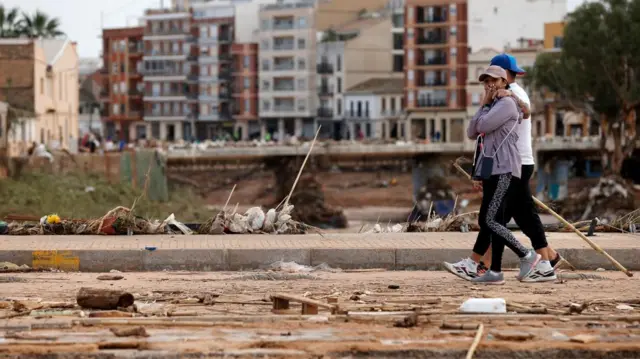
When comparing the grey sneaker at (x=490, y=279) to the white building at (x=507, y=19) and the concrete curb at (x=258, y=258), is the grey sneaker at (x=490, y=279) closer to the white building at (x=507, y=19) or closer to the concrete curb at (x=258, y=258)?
the concrete curb at (x=258, y=258)

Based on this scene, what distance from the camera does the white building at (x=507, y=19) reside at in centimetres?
11188

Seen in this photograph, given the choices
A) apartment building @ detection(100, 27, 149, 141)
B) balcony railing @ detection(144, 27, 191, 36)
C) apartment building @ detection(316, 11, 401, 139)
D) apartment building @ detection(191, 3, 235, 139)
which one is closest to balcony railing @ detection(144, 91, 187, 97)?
apartment building @ detection(191, 3, 235, 139)

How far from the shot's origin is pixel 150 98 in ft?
443

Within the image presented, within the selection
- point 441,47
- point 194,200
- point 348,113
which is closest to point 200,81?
point 348,113

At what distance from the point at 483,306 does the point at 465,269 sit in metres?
2.65

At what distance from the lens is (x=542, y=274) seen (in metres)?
11.0

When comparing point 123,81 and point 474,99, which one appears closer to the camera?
point 474,99

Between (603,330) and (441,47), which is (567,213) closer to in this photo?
(441,47)

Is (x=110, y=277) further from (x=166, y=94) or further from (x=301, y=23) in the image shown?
(x=166, y=94)

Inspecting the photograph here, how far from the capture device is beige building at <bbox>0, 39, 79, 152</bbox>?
7112cm

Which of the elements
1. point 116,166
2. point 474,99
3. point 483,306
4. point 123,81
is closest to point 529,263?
point 483,306

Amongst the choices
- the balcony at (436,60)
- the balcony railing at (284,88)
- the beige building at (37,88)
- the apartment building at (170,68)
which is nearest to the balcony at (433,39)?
the balcony at (436,60)

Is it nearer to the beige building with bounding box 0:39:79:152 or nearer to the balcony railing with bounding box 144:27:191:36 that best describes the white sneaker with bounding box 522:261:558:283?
the beige building with bounding box 0:39:79:152

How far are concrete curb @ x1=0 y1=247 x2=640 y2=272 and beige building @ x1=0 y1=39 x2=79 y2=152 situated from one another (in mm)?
51774
